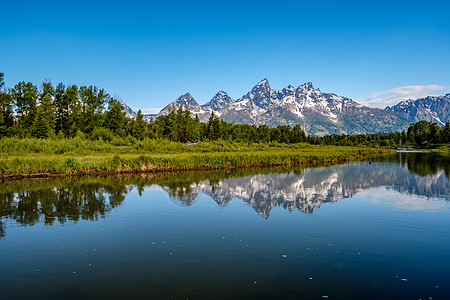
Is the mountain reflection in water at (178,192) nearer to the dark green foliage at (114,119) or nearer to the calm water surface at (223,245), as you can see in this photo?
the calm water surface at (223,245)

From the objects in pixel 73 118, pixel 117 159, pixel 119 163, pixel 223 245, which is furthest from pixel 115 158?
pixel 73 118

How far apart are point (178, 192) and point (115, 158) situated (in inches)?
537

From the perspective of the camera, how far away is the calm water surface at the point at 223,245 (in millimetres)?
8586

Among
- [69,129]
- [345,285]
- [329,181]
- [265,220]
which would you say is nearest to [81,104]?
[69,129]

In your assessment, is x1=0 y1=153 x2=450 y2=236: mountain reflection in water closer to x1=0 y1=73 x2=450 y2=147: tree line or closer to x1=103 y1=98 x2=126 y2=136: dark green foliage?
x1=0 y1=73 x2=450 y2=147: tree line

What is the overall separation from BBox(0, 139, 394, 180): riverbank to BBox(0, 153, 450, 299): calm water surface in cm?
844

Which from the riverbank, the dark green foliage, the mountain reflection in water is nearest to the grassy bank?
the riverbank

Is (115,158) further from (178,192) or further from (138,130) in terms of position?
(138,130)

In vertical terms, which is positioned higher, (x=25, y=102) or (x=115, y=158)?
(x=25, y=102)

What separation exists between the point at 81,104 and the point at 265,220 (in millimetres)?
63234

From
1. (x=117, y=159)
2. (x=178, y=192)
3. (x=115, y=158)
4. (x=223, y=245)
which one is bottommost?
(x=223, y=245)

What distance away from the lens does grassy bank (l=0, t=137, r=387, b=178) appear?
3071cm

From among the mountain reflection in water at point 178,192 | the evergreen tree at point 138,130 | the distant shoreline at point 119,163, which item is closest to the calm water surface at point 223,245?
the mountain reflection in water at point 178,192

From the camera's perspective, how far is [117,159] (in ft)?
113
